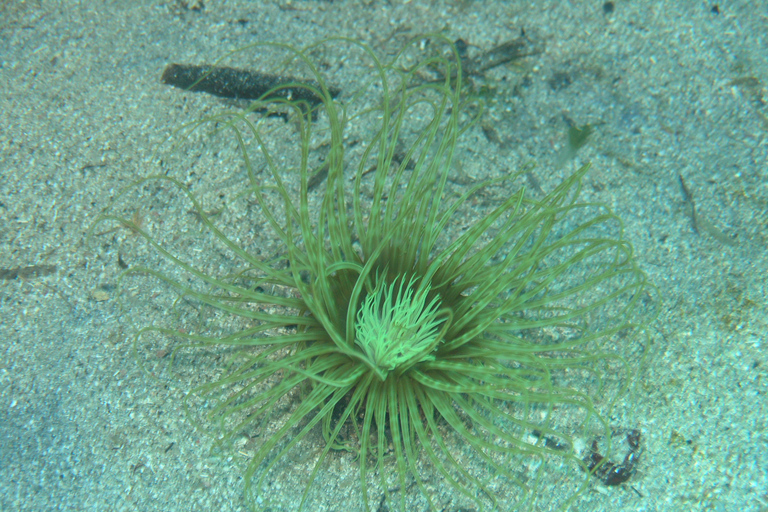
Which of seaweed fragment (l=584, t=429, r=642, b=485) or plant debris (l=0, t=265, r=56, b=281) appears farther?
plant debris (l=0, t=265, r=56, b=281)

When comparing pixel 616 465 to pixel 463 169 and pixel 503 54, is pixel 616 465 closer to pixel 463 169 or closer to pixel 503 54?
pixel 463 169

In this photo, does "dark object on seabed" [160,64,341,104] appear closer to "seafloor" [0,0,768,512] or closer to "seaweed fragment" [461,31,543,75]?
"seafloor" [0,0,768,512]

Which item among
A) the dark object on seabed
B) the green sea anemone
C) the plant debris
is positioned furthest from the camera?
the dark object on seabed

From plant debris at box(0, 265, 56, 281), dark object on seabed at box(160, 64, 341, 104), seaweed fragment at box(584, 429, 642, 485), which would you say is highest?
dark object on seabed at box(160, 64, 341, 104)

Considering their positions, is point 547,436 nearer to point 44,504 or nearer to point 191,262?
point 191,262

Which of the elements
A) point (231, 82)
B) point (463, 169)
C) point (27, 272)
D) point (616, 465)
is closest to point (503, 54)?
point (463, 169)

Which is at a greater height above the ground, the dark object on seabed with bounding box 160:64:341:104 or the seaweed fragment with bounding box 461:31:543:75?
the seaweed fragment with bounding box 461:31:543:75

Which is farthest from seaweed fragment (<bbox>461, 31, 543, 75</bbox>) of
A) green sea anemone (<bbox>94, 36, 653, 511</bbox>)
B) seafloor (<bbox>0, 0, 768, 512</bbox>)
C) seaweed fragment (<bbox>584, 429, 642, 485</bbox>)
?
seaweed fragment (<bbox>584, 429, 642, 485</bbox>)
